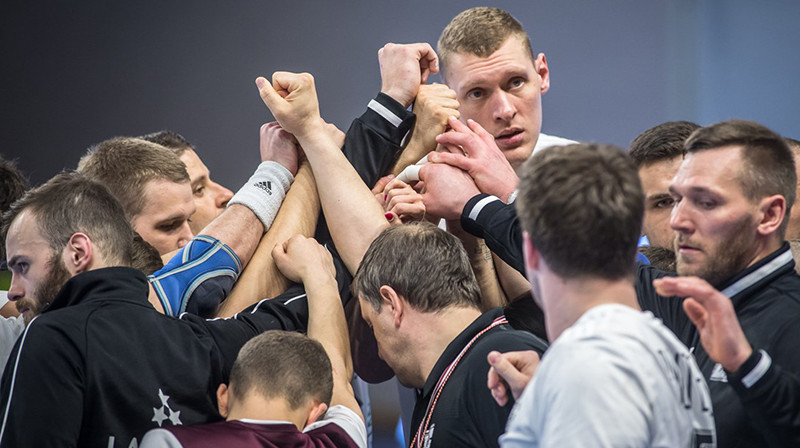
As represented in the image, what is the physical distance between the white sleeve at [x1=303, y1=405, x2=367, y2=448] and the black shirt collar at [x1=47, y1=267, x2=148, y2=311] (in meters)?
0.50

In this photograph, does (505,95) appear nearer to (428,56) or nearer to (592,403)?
(428,56)

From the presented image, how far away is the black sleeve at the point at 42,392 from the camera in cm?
187

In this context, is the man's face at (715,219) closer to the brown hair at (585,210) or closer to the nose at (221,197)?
the brown hair at (585,210)

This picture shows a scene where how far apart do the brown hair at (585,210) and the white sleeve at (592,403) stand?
15 cm

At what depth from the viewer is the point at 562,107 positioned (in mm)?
4855

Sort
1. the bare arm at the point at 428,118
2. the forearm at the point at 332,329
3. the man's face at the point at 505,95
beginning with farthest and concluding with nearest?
the man's face at the point at 505,95, the bare arm at the point at 428,118, the forearm at the point at 332,329

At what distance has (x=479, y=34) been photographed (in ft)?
9.48

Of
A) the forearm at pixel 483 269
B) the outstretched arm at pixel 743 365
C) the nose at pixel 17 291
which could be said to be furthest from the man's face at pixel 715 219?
the nose at pixel 17 291

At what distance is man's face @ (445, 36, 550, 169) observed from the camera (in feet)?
9.29

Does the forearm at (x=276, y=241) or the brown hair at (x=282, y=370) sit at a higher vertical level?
the forearm at (x=276, y=241)

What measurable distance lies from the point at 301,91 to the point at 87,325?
3.31 ft

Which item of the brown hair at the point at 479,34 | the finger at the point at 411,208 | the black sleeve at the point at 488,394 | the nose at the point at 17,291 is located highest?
the brown hair at the point at 479,34

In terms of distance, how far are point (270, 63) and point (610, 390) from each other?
3.97 m

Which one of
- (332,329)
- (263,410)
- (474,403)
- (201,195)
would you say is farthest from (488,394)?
(201,195)
